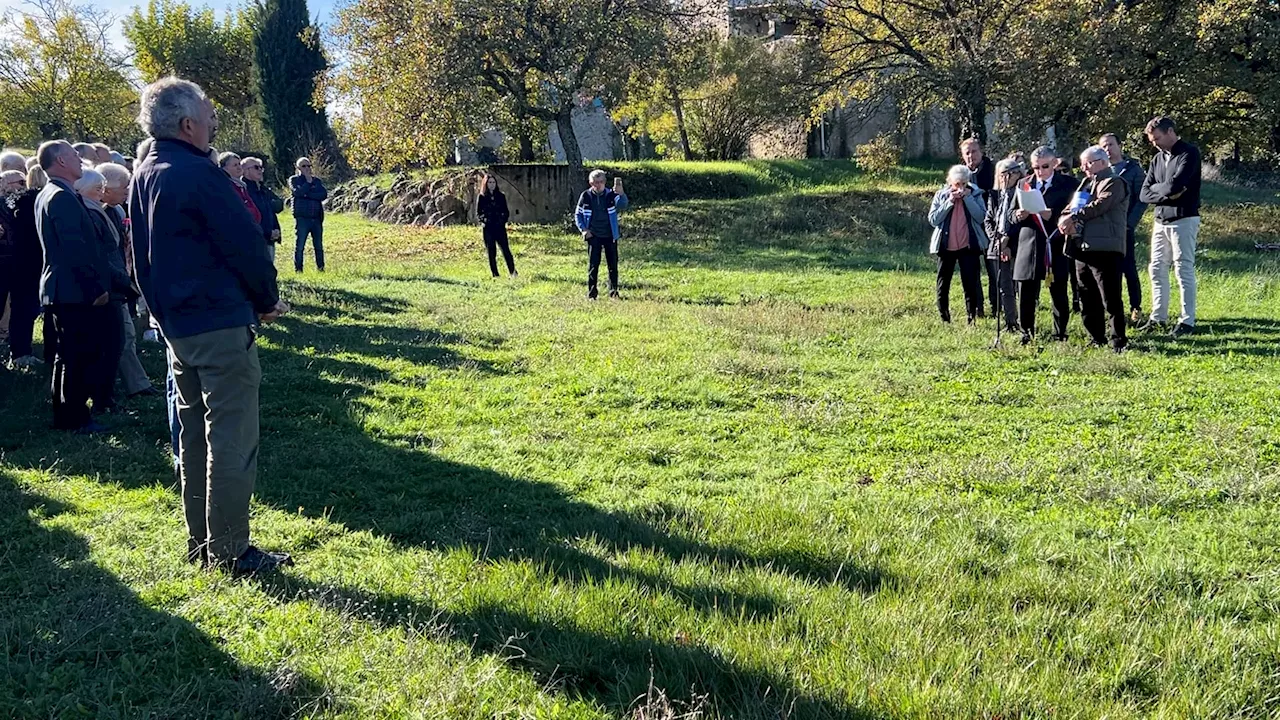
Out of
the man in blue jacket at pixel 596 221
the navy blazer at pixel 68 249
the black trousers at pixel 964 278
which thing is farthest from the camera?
the man in blue jacket at pixel 596 221

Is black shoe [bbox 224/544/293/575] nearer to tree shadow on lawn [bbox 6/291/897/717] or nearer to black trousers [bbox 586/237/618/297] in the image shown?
tree shadow on lawn [bbox 6/291/897/717]

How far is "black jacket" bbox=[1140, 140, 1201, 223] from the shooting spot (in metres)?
8.71

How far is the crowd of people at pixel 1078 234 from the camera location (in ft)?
26.8

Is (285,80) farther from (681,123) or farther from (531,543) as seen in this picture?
(531,543)

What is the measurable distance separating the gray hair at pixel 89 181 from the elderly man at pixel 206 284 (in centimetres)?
283

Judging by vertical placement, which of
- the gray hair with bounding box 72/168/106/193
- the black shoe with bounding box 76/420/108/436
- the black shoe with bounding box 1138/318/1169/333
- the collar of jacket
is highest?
the gray hair with bounding box 72/168/106/193

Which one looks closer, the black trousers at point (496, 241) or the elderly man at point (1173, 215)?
the elderly man at point (1173, 215)

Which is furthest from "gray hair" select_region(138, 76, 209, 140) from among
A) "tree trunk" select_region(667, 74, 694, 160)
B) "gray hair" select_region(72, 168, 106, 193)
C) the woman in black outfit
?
"tree trunk" select_region(667, 74, 694, 160)

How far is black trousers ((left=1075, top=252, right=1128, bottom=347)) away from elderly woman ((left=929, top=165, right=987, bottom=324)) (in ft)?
4.28

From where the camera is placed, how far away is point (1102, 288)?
27.4 ft

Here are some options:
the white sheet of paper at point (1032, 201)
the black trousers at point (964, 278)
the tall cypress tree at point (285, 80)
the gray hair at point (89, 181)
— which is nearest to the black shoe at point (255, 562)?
the gray hair at point (89, 181)

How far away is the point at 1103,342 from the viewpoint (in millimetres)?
8461

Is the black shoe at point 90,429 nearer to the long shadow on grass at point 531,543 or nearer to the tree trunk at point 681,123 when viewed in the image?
the long shadow on grass at point 531,543

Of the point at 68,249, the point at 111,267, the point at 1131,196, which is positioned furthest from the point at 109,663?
the point at 1131,196
